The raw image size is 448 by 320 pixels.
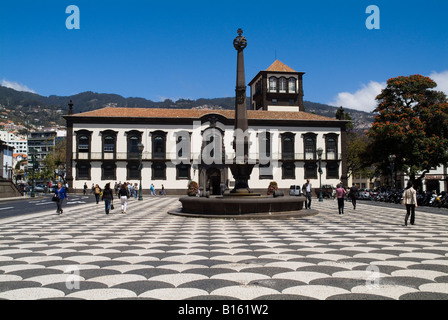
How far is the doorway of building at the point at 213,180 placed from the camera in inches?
1755

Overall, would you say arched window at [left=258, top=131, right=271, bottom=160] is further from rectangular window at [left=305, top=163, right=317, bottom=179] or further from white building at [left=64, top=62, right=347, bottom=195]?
rectangular window at [left=305, top=163, right=317, bottom=179]

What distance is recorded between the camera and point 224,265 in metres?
6.13

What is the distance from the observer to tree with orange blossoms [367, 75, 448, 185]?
32844 mm

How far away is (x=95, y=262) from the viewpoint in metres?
6.41

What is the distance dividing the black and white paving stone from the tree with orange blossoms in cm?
2434

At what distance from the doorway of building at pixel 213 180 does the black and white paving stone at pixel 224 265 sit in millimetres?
33738

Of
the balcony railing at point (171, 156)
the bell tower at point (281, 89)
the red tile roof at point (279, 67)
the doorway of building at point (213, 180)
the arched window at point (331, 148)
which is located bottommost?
the doorway of building at point (213, 180)

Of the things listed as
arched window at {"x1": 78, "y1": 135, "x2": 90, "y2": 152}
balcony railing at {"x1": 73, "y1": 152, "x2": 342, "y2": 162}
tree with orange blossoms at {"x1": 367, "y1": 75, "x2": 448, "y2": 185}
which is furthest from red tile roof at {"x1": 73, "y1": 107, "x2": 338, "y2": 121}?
tree with orange blossoms at {"x1": 367, "y1": 75, "x2": 448, "y2": 185}

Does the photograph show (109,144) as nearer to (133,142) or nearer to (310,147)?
(133,142)

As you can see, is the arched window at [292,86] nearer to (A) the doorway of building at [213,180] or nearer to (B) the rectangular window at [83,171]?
(A) the doorway of building at [213,180]

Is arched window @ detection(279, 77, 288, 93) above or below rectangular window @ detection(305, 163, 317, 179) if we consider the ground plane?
above

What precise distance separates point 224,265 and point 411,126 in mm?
32127

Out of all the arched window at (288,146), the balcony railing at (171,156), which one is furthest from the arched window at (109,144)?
the arched window at (288,146)

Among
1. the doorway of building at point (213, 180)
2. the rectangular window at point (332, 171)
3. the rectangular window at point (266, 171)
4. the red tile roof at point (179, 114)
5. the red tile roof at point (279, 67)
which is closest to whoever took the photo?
the red tile roof at point (179, 114)
